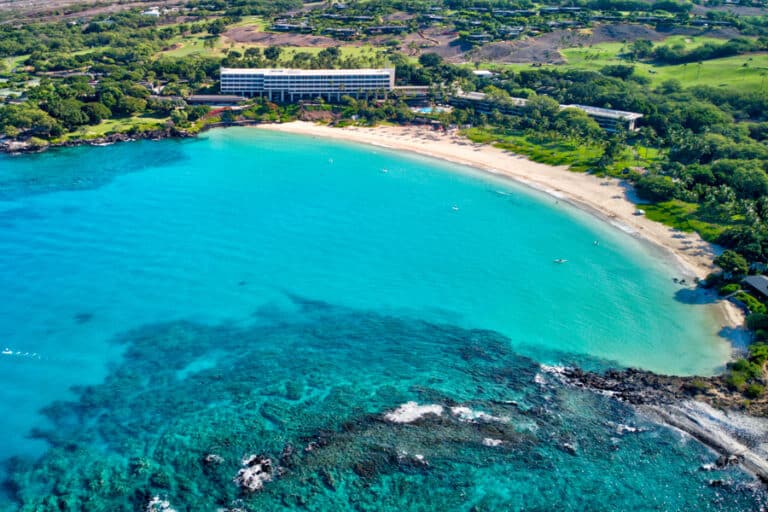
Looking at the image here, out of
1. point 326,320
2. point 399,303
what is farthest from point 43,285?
point 399,303

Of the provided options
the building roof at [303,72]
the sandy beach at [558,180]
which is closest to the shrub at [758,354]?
the sandy beach at [558,180]

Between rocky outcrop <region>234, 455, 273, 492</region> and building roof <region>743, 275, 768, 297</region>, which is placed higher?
building roof <region>743, 275, 768, 297</region>

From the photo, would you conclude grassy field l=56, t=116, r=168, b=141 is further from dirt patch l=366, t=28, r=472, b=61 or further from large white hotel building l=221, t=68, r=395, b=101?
dirt patch l=366, t=28, r=472, b=61

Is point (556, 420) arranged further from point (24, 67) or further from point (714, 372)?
point (24, 67)

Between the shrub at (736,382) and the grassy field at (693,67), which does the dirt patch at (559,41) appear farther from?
the shrub at (736,382)

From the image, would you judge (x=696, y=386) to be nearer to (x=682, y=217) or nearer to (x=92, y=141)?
(x=682, y=217)

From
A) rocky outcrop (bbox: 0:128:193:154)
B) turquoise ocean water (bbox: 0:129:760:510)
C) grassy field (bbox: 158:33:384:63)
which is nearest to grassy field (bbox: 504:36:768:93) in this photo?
grassy field (bbox: 158:33:384:63)

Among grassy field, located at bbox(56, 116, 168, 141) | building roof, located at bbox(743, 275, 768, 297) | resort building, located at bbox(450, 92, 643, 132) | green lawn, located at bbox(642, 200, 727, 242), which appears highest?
resort building, located at bbox(450, 92, 643, 132)

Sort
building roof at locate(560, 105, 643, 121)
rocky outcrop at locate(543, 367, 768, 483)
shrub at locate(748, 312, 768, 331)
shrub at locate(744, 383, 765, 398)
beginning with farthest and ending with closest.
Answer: building roof at locate(560, 105, 643, 121), shrub at locate(748, 312, 768, 331), shrub at locate(744, 383, 765, 398), rocky outcrop at locate(543, 367, 768, 483)
